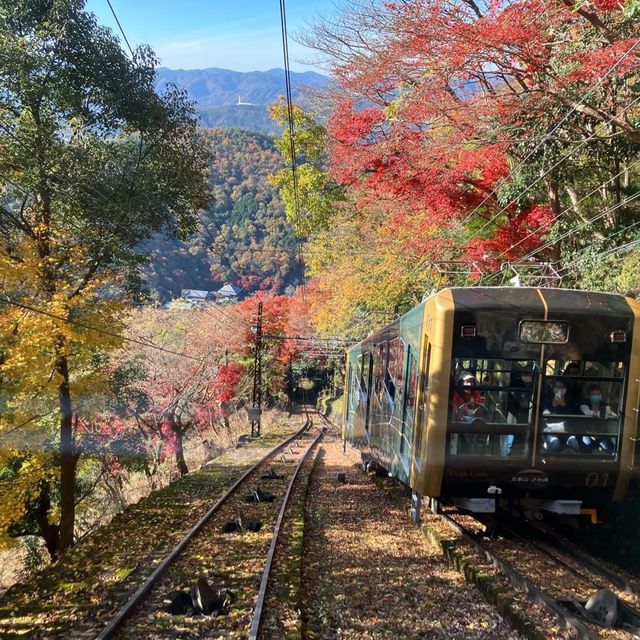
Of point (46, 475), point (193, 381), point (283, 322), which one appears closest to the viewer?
point (46, 475)

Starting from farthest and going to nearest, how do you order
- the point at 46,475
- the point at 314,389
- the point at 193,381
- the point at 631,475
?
the point at 314,389, the point at 193,381, the point at 46,475, the point at 631,475

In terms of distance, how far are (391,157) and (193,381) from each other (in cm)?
1996

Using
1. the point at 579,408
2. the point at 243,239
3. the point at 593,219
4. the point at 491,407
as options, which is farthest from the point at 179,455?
the point at 243,239

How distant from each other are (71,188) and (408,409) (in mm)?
8548

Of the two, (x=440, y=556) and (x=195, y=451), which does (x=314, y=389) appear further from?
(x=440, y=556)

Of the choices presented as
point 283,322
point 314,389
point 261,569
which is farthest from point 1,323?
point 314,389

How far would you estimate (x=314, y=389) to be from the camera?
65625 mm

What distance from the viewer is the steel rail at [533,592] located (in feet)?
15.3

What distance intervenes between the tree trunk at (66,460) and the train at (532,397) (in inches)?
367

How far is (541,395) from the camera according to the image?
22.7 ft

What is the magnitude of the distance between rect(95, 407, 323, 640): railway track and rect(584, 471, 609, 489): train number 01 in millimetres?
3778

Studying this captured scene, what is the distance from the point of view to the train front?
689cm

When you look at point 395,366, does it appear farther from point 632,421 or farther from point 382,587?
point 382,587

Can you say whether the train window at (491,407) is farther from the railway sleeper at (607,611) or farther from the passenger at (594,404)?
the railway sleeper at (607,611)
